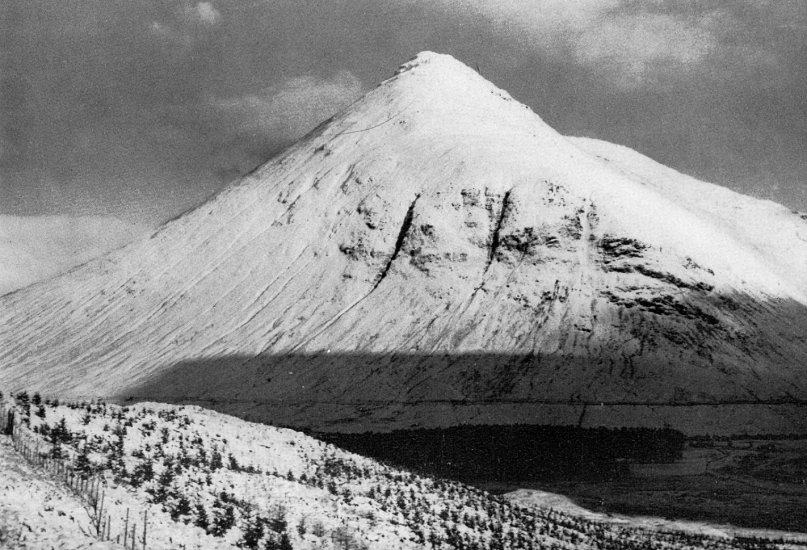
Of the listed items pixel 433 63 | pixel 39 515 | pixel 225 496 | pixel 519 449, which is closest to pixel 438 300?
pixel 519 449

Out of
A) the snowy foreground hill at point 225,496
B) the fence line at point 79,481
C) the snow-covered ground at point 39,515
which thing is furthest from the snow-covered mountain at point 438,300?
the snow-covered ground at point 39,515

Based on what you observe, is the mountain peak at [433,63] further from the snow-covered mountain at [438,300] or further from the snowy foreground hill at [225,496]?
the snowy foreground hill at [225,496]

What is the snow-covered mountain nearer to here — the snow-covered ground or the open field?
the open field

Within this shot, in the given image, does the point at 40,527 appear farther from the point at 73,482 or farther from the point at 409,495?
the point at 409,495

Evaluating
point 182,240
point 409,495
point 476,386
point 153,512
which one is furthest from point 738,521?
point 182,240

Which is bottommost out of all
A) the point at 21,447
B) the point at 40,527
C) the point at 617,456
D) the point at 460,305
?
the point at 40,527

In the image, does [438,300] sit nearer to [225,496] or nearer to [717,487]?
[717,487]
